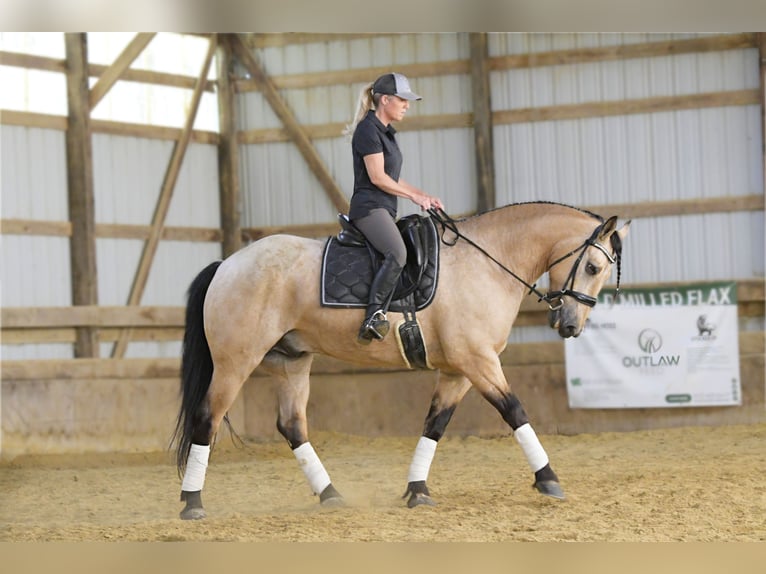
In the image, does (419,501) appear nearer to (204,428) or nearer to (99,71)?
(204,428)

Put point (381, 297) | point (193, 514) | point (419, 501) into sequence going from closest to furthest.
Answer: point (381, 297)
point (193, 514)
point (419, 501)

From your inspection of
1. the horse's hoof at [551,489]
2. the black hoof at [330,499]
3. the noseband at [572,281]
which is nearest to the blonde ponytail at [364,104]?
the noseband at [572,281]

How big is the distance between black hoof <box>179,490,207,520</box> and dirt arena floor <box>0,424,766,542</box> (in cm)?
7

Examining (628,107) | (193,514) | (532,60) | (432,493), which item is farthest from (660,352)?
(193,514)

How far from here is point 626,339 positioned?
9.20m

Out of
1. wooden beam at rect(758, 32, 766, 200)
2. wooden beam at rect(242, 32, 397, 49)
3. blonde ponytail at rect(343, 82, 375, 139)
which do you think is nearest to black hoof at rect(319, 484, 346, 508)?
blonde ponytail at rect(343, 82, 375, 139)

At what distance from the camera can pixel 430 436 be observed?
5672mm

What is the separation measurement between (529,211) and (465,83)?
5671 mm

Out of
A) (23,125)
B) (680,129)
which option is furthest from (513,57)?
(23,125)

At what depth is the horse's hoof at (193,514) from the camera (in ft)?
18.0

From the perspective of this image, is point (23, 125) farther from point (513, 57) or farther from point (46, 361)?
point (513, 57)

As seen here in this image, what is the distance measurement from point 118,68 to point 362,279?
6.25 meters
